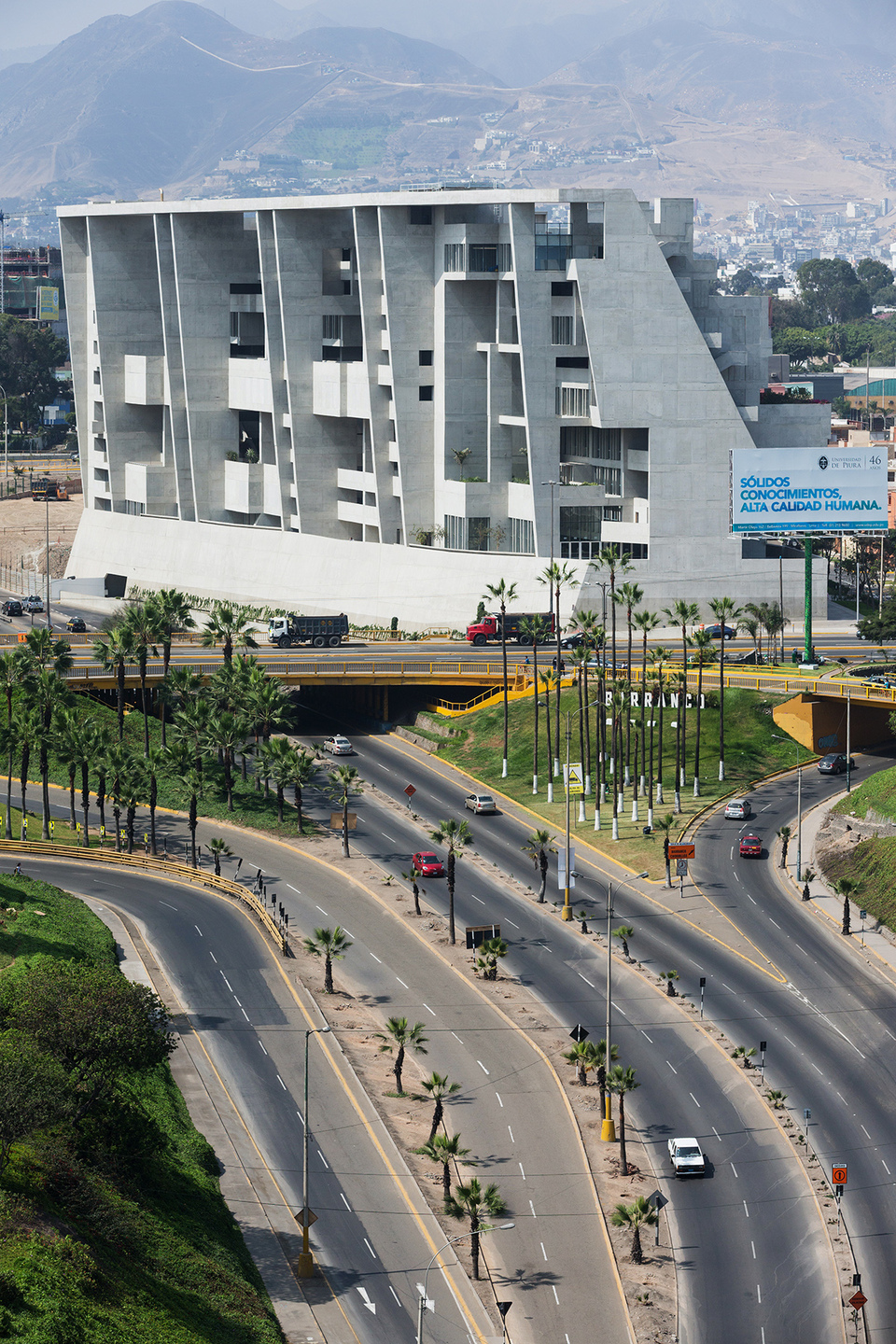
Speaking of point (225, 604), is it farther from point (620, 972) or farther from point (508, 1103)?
point (508, 1103)

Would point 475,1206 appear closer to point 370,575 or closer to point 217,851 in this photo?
point 217,851

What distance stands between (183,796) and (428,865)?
22144mm

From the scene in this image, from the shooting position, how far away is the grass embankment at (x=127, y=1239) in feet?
191

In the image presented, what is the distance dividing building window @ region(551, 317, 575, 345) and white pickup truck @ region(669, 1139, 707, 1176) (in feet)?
292

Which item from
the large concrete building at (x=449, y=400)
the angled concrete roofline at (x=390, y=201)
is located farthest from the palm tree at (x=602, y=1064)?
the angled concrete roofline at (x=390, y=201)

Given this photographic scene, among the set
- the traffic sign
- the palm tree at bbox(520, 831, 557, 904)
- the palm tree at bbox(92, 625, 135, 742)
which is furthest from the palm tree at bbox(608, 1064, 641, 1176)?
the palm tree at bbox(92, 625, 135, 742)

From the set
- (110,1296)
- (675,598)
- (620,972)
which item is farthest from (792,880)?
(110,1296)

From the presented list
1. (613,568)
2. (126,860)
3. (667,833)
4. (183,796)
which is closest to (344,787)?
(183,796)

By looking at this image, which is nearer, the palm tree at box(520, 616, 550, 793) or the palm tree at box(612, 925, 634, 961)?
the palm tree at box(612, 925, 634, 961)

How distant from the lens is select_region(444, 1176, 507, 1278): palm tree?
2916 inches

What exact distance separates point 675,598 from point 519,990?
62587 mm

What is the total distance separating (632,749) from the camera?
5276 inches

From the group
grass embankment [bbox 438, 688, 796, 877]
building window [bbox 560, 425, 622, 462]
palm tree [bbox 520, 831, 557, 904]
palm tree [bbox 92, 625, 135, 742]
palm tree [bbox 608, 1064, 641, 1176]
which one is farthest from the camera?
building window [bbox 560, 425, 622, 462]

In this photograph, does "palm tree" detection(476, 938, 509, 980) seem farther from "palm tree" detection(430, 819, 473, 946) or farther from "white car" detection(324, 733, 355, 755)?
"white car" detection(324, 733, 355, 755)
